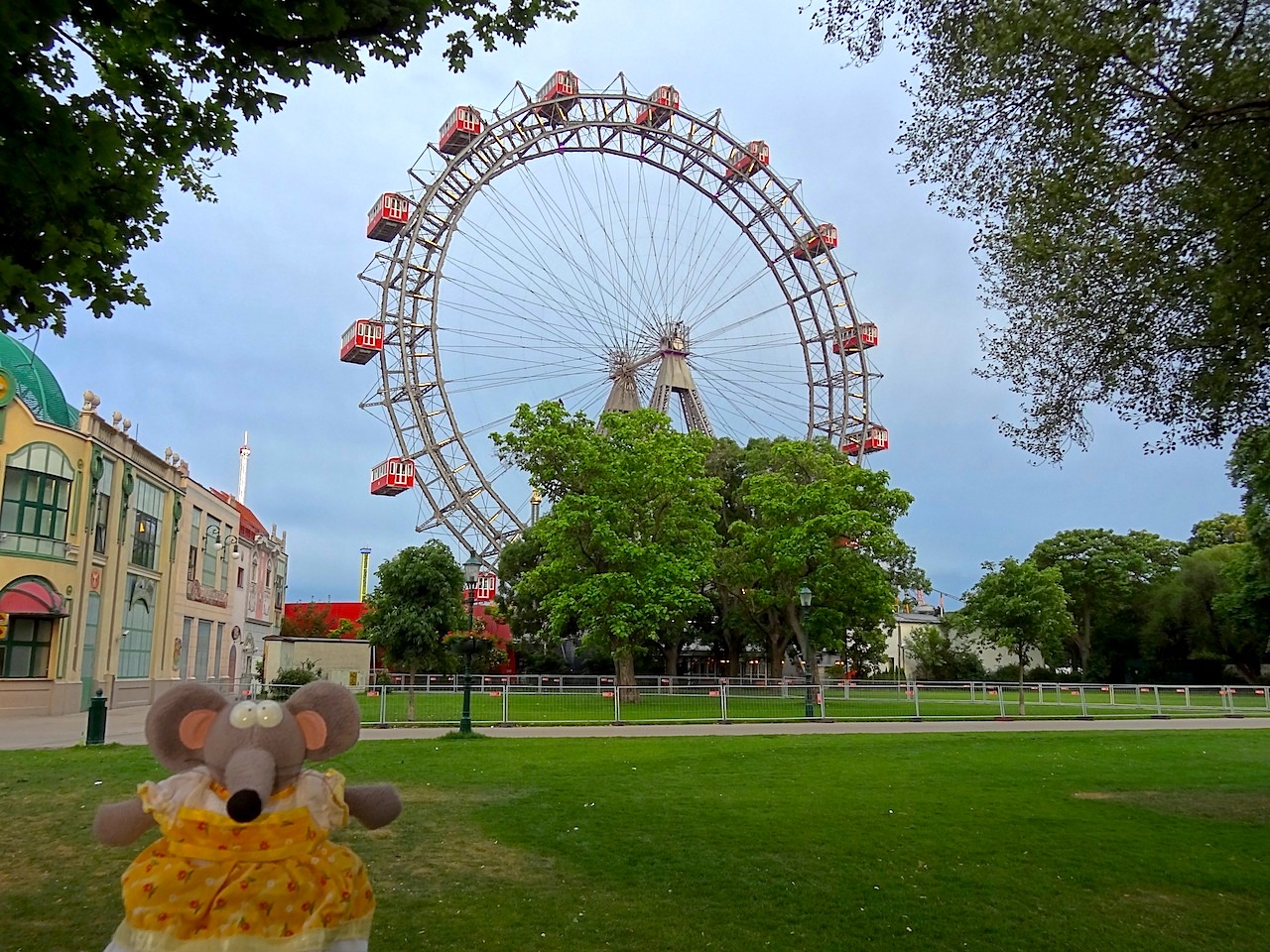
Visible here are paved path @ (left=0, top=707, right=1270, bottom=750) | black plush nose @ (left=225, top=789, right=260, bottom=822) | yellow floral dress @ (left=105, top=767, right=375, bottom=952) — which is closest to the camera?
yellow floral dress @ (left=105, top=767, right=375, bottom=952)

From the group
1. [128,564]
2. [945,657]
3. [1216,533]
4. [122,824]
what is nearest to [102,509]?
[128,564]

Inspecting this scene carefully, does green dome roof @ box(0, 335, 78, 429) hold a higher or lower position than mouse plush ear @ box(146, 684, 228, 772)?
higher

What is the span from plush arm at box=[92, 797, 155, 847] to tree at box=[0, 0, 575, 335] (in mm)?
2751

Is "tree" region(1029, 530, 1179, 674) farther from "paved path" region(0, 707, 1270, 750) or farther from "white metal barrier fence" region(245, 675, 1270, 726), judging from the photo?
"paved path" region(0, 707, 1270, 750)

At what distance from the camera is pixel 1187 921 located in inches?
248

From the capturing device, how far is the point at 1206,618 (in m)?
45.1

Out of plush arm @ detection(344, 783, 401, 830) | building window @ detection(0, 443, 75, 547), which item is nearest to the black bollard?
building window @ detection(0, 443, 75, 547)

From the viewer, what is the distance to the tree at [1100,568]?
162 feet

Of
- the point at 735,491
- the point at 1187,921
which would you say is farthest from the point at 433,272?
the point at 1187,921

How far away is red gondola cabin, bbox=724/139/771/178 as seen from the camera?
41938mm

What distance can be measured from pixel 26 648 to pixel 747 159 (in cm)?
3229

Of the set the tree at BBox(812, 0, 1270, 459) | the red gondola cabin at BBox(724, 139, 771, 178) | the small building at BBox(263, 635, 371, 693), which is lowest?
the small building at BBox(263, 635, 371, 693)

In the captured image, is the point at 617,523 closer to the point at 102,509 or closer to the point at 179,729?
the point at 102,509

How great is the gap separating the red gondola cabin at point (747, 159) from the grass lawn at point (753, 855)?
32.6 meters
